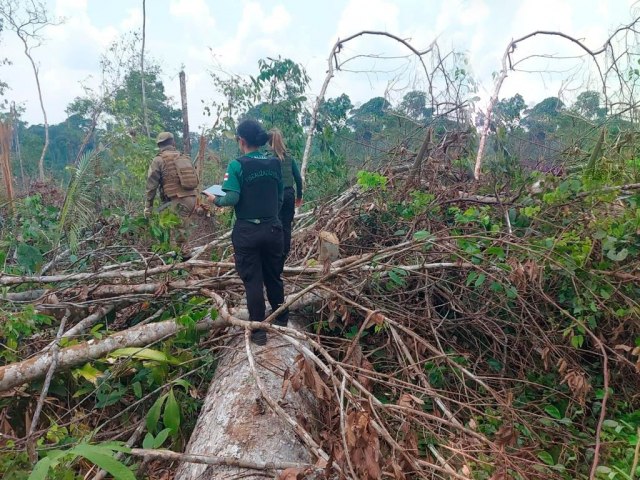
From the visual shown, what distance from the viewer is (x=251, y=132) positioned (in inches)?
120

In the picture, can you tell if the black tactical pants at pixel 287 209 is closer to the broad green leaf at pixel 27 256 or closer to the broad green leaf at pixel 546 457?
the broad green leaf at pixel 27 256

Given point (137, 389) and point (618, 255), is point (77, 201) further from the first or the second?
point (618, 255)

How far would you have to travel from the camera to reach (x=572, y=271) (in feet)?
9.60

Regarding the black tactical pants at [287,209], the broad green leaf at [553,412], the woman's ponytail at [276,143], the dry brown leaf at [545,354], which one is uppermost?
the woman's ponytail at [276,143]

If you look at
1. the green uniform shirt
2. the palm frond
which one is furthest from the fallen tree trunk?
the palm frond

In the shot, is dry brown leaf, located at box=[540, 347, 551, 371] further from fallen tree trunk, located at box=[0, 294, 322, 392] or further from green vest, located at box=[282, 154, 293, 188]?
green vest, located at box=[282, 154, 293, 188]

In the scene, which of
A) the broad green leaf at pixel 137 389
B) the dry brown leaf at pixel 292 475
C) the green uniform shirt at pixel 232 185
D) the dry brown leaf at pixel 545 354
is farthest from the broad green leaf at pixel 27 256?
the dry brown leaf at pixel 545 354

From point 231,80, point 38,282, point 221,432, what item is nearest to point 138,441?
point 221,432

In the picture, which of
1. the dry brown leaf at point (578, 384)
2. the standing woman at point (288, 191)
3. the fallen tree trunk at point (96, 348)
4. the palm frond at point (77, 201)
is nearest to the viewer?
the dry brown leaf at point (578, 384)

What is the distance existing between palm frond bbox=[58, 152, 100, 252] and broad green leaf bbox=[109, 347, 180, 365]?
3.93 ft

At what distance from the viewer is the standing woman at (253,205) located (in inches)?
119

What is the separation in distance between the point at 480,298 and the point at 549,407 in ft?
2.77

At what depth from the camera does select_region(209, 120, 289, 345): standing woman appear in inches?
119

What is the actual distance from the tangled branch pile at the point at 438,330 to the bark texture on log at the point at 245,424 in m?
0.14
